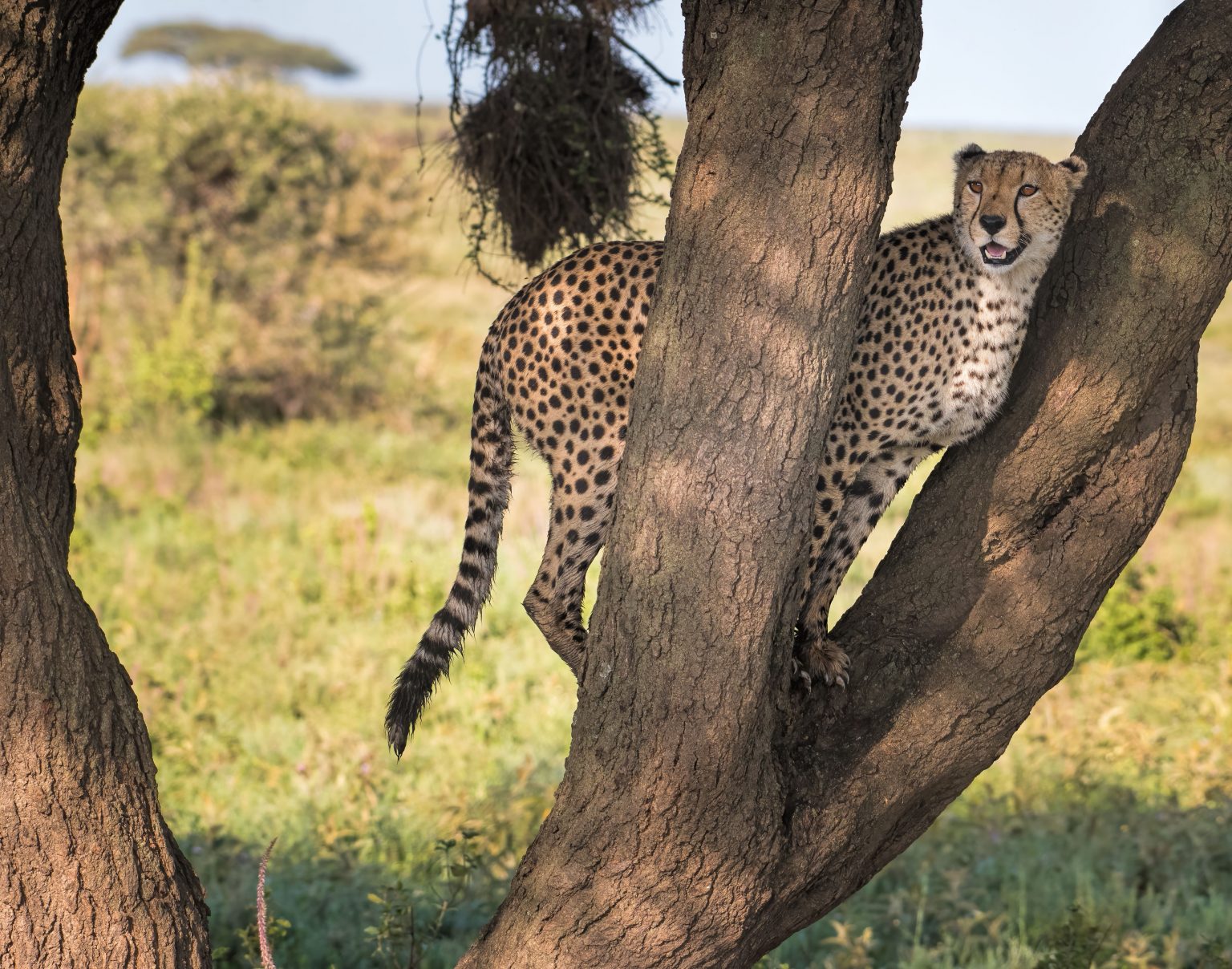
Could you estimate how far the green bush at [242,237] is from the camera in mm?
10250

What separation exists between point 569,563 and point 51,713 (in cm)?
128

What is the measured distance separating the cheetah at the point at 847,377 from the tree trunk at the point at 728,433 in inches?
28.2

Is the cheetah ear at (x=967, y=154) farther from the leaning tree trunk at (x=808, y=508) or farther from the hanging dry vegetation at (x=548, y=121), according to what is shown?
the hanging dry vegetation at (x=548, y=121)

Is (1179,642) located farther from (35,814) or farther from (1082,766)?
(35,814)

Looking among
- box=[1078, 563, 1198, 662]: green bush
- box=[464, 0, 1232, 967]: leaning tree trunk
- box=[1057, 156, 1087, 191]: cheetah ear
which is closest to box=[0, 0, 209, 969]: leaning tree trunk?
box=[464, 0, 1232, 967]: leaning tree trunk

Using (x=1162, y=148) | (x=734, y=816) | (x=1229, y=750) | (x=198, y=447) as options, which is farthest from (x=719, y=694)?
(x=198, y=447)

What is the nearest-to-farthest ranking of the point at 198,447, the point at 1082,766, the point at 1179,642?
the point at 1082,766, the point at 1179,642, the point at 198,447

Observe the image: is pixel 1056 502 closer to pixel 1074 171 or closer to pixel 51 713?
pixel 1074 171

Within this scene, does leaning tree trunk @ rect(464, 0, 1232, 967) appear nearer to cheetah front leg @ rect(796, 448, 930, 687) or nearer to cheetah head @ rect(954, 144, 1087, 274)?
cheetah head @ rect(954, 144, 1087, 274)

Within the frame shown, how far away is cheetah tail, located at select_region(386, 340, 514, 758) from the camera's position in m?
2.99

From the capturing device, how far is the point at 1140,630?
621 centimetres

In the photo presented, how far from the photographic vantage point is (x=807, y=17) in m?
2.03

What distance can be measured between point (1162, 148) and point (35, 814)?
2.17m

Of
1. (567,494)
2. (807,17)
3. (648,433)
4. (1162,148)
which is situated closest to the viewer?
(807,17)
